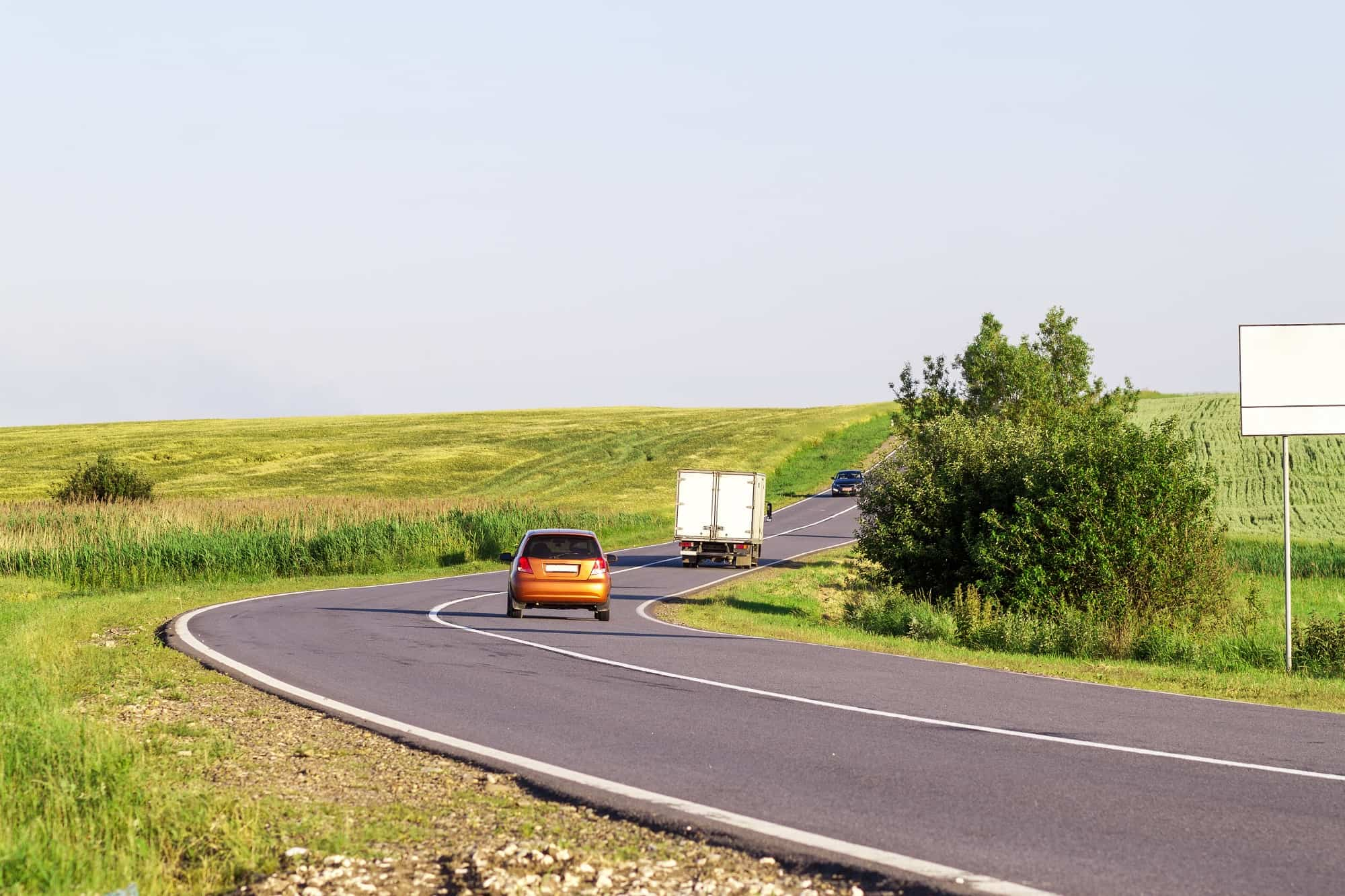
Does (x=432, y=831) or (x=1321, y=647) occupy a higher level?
(x=432, y=831)

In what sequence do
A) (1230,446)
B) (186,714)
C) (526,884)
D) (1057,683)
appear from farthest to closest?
(1230,446)
(1057,683)
(186,714)
(526,884)

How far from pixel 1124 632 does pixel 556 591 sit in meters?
9.27

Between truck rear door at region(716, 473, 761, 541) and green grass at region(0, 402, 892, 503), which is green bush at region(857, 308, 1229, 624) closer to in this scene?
truck rear door at region(716, 473, 761, 541)

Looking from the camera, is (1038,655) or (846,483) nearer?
(1038,655)

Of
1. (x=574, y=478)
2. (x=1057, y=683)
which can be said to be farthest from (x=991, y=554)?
(x=574, y=478)

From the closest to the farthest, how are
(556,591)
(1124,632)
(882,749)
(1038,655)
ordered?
(882,749)
(1038,655)
(1124,632)
(556,591)

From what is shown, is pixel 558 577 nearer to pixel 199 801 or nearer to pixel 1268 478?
pixel 199 801

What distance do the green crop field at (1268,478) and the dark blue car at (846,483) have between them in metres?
18.2

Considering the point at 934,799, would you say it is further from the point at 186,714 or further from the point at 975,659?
the point at 975,659

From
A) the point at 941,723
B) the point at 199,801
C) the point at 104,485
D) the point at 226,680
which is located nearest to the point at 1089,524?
the point at 941,723

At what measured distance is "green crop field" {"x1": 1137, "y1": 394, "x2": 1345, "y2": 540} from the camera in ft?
164

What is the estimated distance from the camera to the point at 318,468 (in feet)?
255

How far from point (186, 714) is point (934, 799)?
6.58 metres

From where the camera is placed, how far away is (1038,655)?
19.3m
